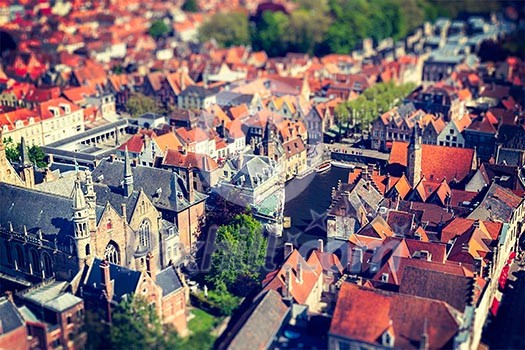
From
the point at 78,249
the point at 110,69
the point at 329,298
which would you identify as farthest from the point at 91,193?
the point at 110,69

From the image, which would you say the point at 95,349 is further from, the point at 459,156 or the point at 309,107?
the point at 309,107

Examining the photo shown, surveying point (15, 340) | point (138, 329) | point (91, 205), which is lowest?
point (15, 340)

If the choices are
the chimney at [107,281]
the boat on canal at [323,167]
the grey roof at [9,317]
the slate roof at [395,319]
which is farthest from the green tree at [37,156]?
the slate roof at [395,319]

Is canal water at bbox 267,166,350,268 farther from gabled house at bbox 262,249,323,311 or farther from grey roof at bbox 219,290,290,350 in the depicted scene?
grey roof at bbox 219,290,290,350

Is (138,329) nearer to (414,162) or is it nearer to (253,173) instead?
(253,173)

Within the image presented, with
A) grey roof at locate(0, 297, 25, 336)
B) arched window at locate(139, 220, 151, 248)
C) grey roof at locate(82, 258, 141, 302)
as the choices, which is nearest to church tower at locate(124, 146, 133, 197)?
arched window at locate(139, 220, 151, 248)

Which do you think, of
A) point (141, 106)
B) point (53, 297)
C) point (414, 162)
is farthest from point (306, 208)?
point (141, 106)
